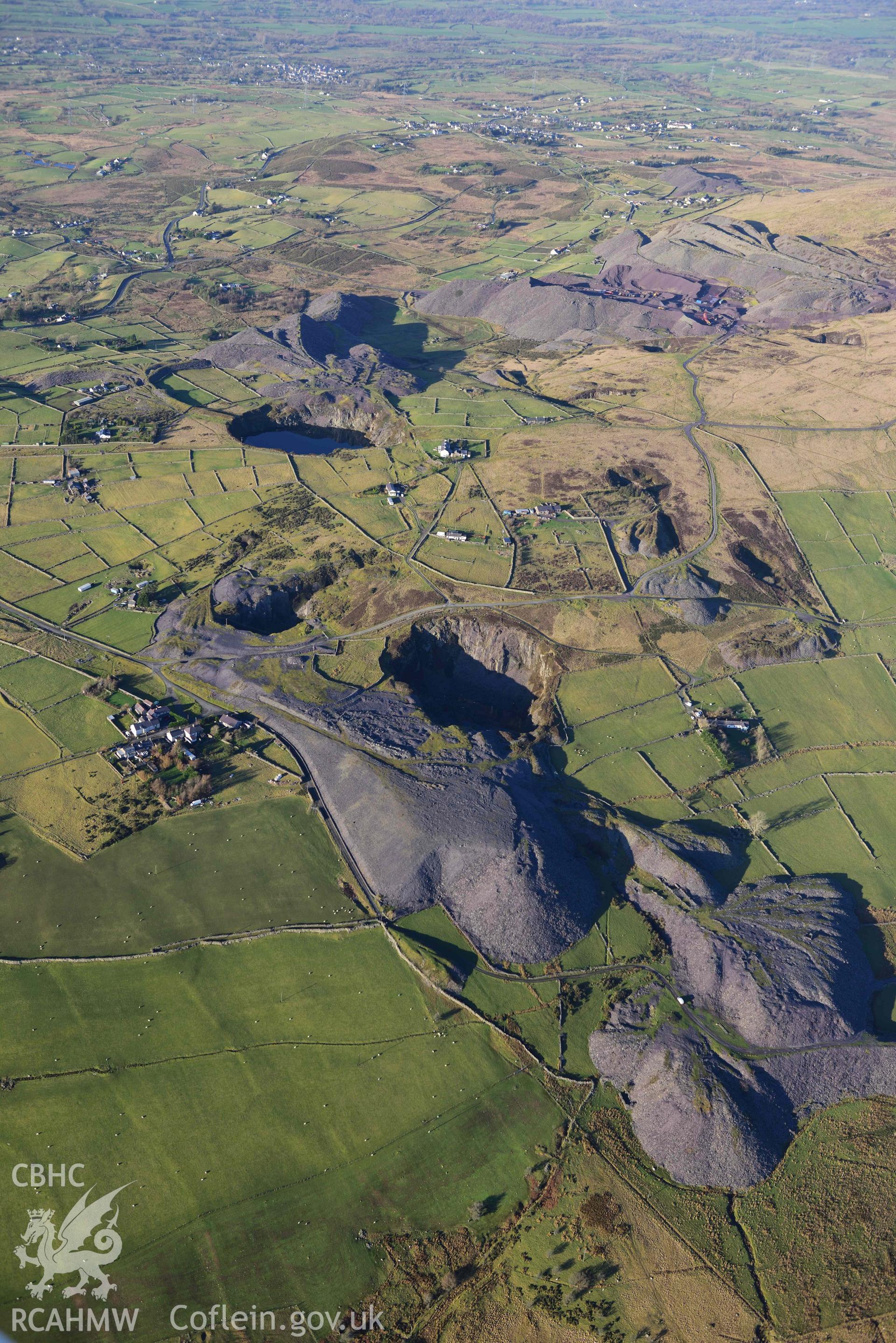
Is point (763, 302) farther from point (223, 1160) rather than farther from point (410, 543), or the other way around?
point (223, 1160)

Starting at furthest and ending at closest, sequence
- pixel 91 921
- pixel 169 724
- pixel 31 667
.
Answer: pixel 31 667 < pixel 169 724 < pixel 91 921

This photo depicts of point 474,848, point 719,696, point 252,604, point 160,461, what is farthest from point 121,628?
point 719,696

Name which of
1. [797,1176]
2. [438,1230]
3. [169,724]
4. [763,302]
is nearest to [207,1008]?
[438,1230]

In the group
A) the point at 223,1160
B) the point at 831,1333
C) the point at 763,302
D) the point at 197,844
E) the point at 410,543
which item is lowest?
the point at 831,1333

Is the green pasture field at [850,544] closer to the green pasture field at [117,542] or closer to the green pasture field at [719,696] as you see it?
the green pasture field at [719,696]

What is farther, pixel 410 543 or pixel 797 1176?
pixel 410 543

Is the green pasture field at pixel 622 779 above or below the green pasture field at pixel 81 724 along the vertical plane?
below

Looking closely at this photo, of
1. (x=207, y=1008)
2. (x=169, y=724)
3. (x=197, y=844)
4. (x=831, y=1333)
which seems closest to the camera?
(x=831, y=1333)

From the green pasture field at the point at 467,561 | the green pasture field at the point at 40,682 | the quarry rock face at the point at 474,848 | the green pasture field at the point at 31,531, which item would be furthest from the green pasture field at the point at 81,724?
the green pasture field at the point at 467,561
